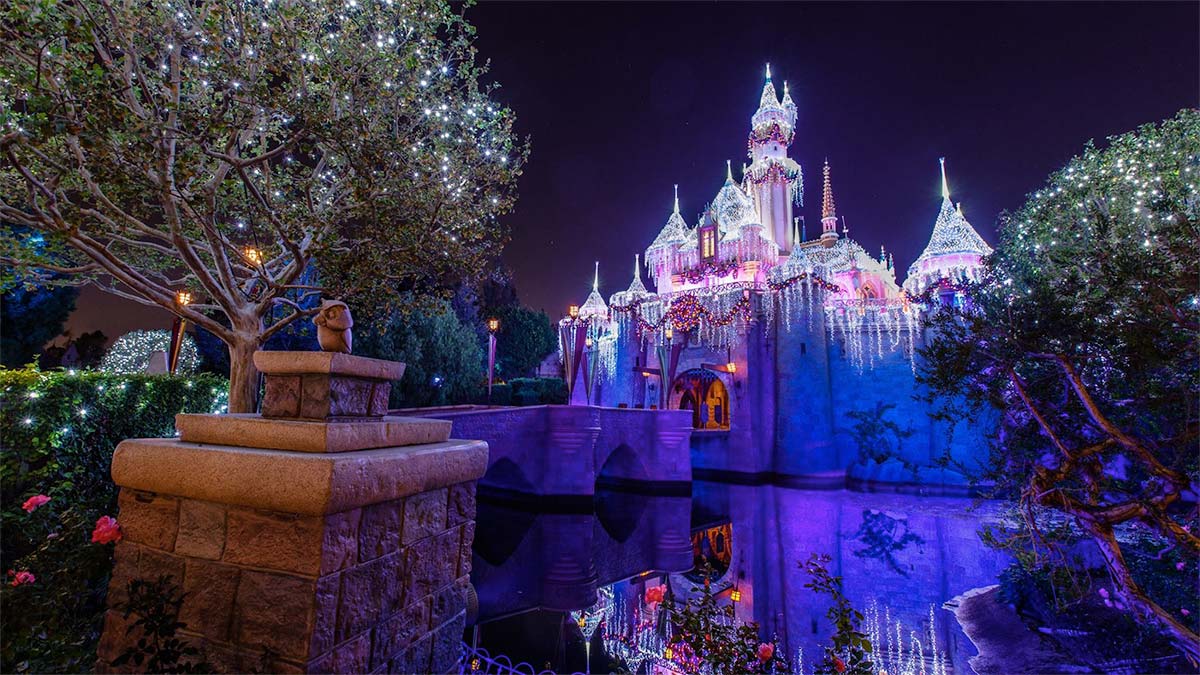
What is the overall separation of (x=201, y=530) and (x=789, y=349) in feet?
79.7

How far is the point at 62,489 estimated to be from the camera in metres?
5.18

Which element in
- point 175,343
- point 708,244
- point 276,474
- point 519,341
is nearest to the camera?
point 276,474

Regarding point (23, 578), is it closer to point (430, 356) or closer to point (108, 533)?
point (108, 533)

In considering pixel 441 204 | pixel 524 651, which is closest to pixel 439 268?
pixel 441 204

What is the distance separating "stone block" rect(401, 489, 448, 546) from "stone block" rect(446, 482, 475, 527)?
7 centimetres

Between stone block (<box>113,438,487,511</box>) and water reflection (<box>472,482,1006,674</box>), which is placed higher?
stone block (<box>113,438,487,511</box>)

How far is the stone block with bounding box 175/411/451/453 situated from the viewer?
7.93 ft

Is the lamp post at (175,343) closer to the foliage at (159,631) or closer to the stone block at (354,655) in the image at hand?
the foliage at (159,631)

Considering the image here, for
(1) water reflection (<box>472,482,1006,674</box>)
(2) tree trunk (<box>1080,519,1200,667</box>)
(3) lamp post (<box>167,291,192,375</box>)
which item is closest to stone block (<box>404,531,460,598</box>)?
(1) water reflection (<box>472,482,1006,674</box>)

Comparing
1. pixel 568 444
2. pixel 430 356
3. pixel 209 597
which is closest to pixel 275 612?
pixel 209 597

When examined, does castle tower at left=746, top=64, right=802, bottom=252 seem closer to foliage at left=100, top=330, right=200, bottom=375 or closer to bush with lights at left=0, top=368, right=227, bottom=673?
foliage at left=100, top=330, right=200, bottom=375

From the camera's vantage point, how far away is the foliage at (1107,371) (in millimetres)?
4148

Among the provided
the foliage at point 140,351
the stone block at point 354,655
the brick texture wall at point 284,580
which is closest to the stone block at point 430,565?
the brick texture wall at point 284,580

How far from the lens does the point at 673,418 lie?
21.3m
